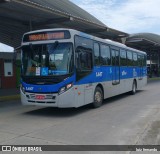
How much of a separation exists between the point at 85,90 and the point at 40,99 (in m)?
1.82

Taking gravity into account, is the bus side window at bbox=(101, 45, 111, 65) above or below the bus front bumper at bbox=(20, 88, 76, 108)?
above

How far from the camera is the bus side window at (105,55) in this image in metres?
13.2

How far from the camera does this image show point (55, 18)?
18.5m

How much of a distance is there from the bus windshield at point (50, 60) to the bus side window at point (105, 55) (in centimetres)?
320

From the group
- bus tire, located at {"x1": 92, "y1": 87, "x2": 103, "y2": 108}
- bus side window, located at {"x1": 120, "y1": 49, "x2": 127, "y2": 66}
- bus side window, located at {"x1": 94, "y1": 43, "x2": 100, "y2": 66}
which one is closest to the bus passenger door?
bus side window, located at {"x1": 120, "y1": 49, "x2": 127, "y2": 66}

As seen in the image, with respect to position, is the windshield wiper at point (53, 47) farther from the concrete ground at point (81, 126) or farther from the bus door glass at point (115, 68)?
the bus door glass at point (115, 68)

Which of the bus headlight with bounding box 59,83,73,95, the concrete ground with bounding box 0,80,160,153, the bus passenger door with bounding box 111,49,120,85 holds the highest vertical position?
the bus passenger door with bounding box 111,49,120,85

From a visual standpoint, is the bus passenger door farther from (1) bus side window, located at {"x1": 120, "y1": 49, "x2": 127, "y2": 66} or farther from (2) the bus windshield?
(2) the bus windshield

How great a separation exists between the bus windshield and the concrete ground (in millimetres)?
1588

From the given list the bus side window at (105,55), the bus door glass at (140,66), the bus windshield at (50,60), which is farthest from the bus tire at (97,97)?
the bus door glass at (140,66)

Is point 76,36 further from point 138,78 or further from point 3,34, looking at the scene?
point 3,34

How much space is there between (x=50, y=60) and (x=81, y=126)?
111 inches

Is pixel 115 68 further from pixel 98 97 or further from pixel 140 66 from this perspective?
pixel 140 66

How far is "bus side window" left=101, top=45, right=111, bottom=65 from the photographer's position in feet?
43.2
